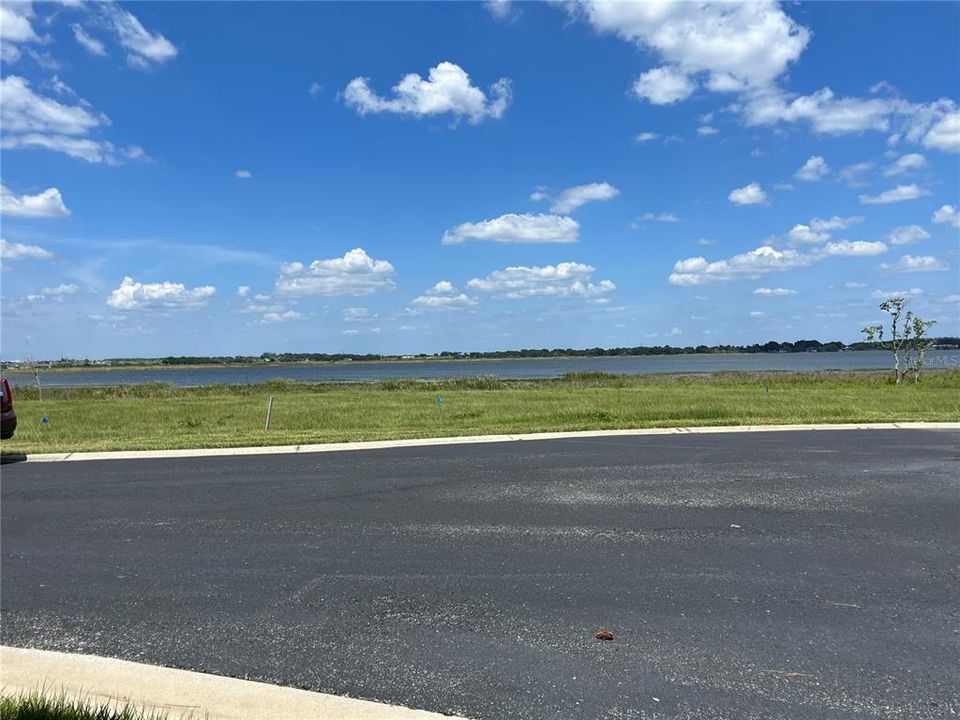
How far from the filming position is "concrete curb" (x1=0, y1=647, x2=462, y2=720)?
3.27m

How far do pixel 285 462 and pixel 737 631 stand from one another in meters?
7.51

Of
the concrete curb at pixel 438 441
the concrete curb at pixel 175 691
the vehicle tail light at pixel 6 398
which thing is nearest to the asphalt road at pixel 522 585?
the concrete curb at pixel 175 691

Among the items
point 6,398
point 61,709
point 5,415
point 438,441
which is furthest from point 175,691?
point 6,398

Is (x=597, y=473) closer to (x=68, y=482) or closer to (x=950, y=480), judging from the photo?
(x=950, y=480)

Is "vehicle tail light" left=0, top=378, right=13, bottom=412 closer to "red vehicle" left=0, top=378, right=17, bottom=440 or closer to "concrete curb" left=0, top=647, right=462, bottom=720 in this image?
"red vehicle" left=0, top=378, right=17, bottom=440

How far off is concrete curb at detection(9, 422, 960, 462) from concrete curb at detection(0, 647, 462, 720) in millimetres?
7350

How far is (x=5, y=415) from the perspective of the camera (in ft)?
34.0

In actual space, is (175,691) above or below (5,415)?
below

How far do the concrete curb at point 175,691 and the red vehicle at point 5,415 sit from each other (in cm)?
785

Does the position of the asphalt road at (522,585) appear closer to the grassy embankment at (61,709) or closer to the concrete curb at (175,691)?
the concrete curb at (175,691)

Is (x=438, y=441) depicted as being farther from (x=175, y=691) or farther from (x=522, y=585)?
(x=175, y=691)

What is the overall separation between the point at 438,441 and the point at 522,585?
7361mm

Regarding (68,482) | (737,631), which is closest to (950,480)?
(737,631)

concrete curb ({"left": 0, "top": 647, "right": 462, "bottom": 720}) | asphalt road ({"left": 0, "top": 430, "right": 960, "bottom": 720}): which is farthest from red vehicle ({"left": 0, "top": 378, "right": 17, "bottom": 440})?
concrete curb ({"left": 0, "top": 647, "right": 462, "bottom": 720})
